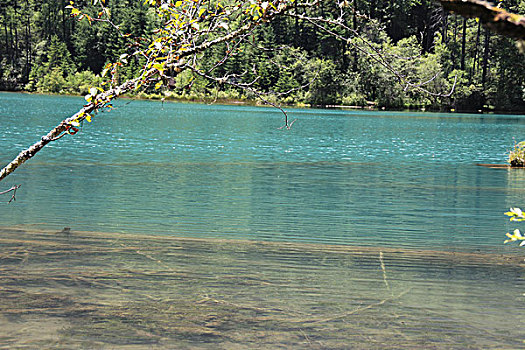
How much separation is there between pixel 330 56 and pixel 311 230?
106959 millimetres

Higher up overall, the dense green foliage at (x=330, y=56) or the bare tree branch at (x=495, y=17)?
the dense green foliage at (x=330, y=56)

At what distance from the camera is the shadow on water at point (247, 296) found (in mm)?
6789

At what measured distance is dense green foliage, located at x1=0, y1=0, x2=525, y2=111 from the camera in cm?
10019

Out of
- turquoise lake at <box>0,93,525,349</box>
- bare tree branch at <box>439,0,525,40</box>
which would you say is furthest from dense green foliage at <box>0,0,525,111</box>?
bare tree branch at <box>439,0,525,40</box>

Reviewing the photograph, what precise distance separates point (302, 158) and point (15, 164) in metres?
26.3

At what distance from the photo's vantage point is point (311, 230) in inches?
526

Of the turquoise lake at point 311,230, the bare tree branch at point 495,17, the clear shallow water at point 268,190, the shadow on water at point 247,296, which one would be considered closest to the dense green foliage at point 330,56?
the clear shallow water at point 268,190

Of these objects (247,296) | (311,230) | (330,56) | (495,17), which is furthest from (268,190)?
(330,56)

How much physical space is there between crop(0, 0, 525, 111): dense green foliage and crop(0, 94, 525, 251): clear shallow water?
5379 centimetres

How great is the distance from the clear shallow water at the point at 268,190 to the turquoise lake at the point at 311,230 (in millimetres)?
80

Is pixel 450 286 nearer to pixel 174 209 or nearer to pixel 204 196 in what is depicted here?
pixel 174 209

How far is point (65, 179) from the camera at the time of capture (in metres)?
20.3

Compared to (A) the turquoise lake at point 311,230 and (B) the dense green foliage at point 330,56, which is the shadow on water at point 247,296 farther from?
(B) the dense green foliage at point 330,56

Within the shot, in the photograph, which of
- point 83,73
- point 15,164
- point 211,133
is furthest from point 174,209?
point 83,73
